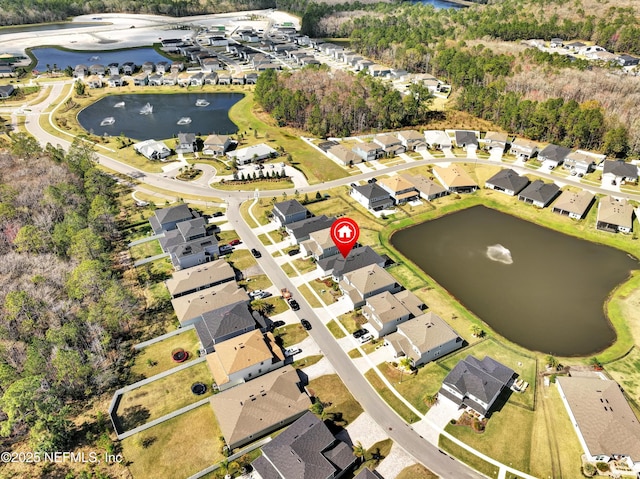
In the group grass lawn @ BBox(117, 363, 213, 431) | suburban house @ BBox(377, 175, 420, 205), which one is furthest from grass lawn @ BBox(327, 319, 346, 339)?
suburban house @ BBox(377, 175, 420, 205)

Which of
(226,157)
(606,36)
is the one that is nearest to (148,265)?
Result: (226,157)

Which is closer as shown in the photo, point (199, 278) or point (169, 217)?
point (199, 278)

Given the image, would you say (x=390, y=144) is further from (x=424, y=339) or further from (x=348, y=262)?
(x=424, y=339)

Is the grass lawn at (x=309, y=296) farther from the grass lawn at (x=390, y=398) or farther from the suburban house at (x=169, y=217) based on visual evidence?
the suburban house at (x=169, y=217)

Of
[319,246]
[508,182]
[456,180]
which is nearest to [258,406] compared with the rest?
[319,246]

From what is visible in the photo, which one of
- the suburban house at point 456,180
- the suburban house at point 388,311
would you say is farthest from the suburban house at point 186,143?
Result: the suburban house at point 388,311

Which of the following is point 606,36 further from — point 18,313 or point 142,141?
point 18,313
